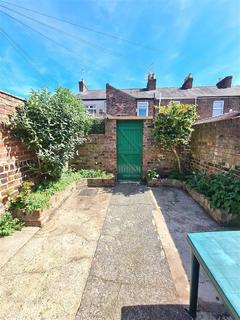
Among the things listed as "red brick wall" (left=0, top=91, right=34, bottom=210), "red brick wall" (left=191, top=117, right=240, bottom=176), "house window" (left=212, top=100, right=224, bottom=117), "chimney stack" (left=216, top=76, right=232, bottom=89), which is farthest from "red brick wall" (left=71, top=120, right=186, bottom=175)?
"chimney stack" (left=216, top=76, right=232, bottom=89)

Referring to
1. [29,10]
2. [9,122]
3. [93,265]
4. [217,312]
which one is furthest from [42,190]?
[29,10]

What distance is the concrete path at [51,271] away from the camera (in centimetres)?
158

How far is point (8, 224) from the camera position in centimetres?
280

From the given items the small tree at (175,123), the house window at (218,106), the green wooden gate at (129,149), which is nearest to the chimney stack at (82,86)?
the house window at (218,106)

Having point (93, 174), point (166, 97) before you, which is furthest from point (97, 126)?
point (166, 97)

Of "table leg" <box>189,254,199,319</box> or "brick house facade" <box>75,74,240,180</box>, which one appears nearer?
"table leg" <box>189,254,199,319</box>

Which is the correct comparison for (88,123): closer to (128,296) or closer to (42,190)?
(42,190)

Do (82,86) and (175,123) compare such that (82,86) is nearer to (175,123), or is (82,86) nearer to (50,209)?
(175,123)

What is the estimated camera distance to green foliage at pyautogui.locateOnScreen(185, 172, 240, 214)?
3.07 meters

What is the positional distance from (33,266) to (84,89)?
19.4 meters

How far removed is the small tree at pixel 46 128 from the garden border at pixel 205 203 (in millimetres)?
2997

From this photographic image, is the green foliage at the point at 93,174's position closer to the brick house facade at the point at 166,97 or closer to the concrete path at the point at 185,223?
the concrete path at the point at 185,223

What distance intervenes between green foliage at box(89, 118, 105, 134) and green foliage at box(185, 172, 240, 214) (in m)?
3.64

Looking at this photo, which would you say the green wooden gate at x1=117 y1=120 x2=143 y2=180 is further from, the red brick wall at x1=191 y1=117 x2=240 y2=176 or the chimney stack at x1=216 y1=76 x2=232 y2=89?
the chimney stack at x1=216 y1=76 x2=232 y2=89
